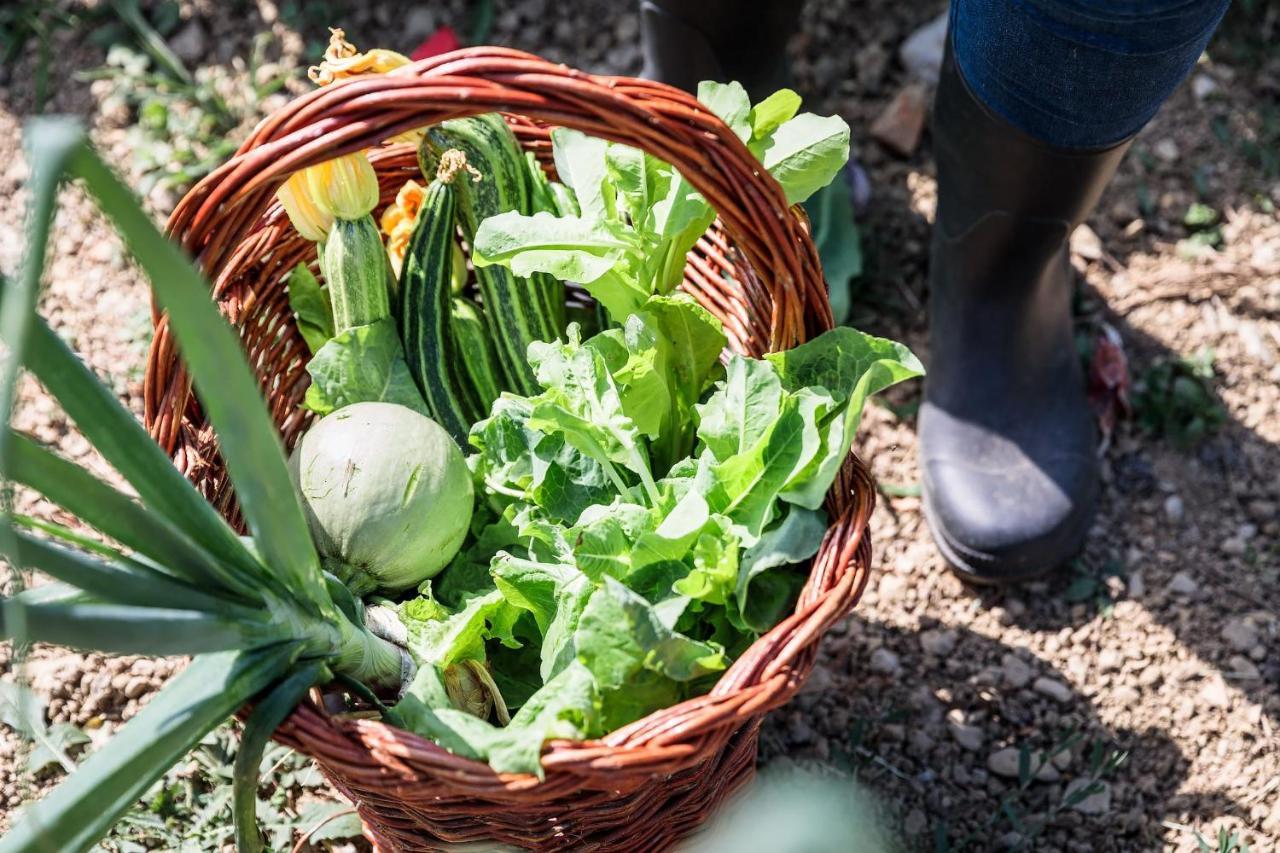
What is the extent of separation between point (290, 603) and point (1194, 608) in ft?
4.07

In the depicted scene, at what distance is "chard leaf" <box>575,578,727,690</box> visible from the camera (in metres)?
0.95

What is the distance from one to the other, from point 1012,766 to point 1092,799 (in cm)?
10

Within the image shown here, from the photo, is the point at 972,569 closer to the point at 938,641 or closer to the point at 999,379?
the point at 938,641

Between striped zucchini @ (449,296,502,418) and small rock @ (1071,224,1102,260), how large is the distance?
41.5 inches

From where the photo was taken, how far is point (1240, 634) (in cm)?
156

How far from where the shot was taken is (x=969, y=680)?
1536 mm

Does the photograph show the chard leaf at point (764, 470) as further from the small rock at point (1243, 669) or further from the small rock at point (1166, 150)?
the small rock at point (1166, 150)

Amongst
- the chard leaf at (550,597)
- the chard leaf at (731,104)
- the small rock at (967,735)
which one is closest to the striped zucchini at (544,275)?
the chard leaf at (731,104)

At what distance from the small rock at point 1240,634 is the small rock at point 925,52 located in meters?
1.05

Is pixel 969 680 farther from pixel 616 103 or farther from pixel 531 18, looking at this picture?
pixel 531 18

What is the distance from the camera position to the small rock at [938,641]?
157 centimetres

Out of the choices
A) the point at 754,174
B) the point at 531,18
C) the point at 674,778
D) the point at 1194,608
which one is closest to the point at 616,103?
the point at 754,174

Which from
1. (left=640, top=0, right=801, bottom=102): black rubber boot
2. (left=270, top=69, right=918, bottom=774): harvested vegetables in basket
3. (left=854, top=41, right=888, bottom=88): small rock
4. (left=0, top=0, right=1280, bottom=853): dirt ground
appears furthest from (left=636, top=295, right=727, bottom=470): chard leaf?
(left=854, top=41, right=888, bottom=88): small rock

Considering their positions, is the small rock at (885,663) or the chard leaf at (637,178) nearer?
the chard leaf at (637,178)
